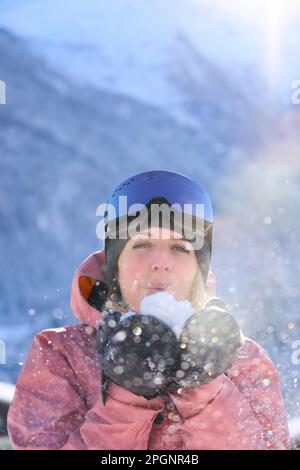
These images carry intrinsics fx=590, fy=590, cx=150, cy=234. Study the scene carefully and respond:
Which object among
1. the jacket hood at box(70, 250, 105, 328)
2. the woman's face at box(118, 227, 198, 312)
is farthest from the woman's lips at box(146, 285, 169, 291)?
the jacket hood at box(70, 250, 105, 328)

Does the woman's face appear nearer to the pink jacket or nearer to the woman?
the woman

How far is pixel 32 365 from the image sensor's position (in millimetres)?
1702

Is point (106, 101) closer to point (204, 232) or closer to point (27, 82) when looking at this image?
point (27, 82)

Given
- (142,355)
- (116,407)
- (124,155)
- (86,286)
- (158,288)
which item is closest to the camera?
(142,355)

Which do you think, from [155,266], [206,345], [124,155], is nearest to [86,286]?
[155,266]

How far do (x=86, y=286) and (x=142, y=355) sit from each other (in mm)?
640

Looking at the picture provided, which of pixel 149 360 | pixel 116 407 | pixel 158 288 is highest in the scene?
pixel 158 288

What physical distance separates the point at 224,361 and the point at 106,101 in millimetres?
7514

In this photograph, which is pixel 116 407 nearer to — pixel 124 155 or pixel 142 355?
pixel 142 355

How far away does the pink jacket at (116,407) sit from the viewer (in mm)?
1473

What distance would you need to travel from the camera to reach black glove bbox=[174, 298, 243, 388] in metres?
1.36

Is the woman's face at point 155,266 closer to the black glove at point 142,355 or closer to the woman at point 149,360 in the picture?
the woman at point 149,360

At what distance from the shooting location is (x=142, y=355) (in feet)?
4.43
